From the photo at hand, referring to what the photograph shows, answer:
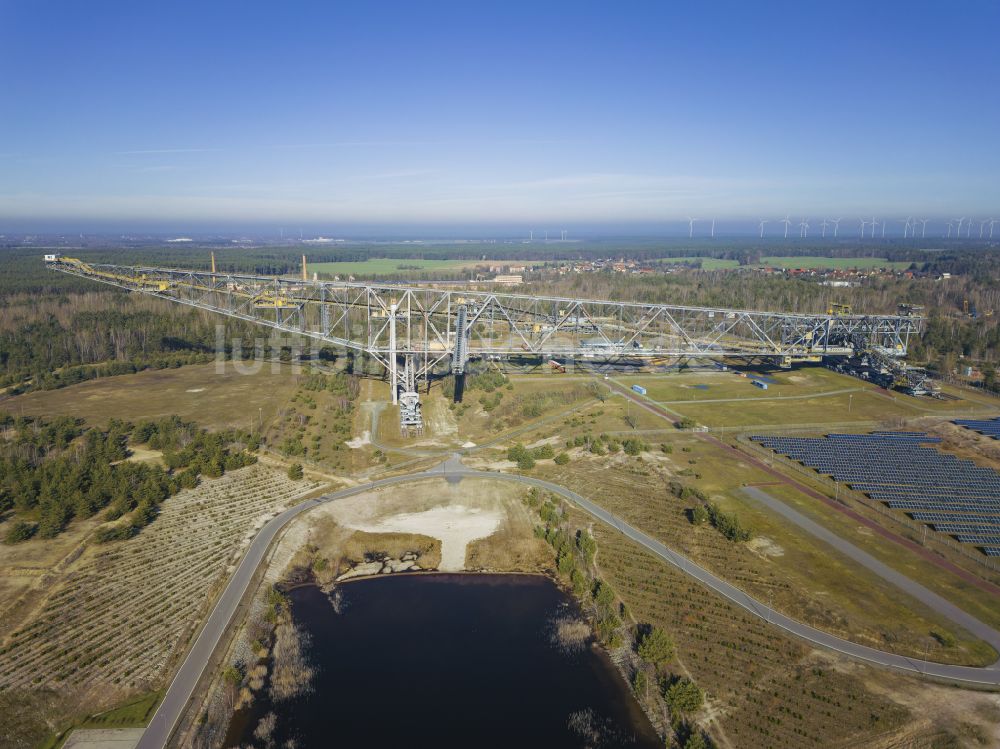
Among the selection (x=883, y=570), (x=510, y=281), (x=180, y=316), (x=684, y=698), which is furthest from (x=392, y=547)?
(x=510, y=281)

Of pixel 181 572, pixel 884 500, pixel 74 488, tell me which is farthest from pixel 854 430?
pixel 74 488

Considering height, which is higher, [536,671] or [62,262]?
[62,262]

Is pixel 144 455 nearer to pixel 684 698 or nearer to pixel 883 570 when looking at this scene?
pixel 684 698

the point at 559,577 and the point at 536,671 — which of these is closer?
the point at 536,671

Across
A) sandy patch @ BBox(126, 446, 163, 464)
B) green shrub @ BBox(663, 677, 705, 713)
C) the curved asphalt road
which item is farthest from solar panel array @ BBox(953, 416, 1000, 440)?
sandy patch @ BBox(126, 446, 163, 464)

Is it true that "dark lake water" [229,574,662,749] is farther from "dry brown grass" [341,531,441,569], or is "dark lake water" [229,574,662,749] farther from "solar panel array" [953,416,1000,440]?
"solar panel array" [953,416,1000,440]

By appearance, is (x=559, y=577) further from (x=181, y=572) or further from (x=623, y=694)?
(x=181, y=572)
